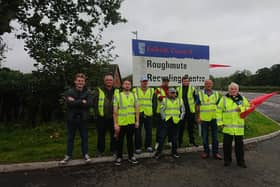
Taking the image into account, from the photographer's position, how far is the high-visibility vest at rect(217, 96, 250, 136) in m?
4.74

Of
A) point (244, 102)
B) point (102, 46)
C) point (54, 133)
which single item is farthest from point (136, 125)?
point (102, 46)

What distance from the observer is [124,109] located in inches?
193

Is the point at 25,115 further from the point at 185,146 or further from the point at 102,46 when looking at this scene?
the point at 185,146

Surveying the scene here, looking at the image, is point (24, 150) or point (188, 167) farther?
point (24, 150)

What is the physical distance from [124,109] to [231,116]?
92.9 inches

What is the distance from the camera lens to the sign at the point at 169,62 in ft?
21.6

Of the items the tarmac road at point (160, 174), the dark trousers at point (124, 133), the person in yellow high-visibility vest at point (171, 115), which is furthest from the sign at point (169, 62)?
the tarmac road at point (160, 174)

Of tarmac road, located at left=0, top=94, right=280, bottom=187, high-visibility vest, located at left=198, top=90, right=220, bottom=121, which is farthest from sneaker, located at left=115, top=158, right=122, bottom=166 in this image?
high-visibility vest, located at left=198, top=90, right=220, bottom=121

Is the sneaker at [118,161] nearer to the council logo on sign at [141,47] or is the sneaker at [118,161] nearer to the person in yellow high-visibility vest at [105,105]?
the person in yellow high-visibility vest at [105,105]

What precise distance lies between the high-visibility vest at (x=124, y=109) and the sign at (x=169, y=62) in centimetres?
150

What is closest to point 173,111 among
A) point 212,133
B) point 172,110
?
point 172,110

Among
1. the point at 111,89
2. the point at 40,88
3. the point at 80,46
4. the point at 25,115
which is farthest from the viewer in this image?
the point at 25,115

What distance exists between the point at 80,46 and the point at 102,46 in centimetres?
93

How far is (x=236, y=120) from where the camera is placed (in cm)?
473
